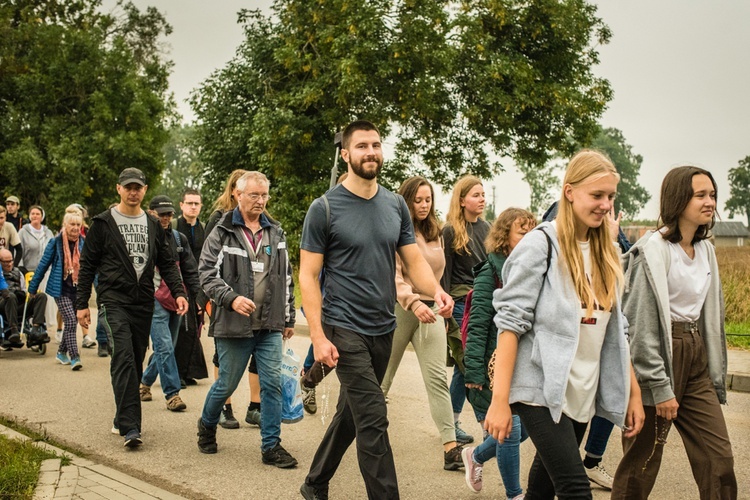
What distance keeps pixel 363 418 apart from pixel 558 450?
53.4 inches

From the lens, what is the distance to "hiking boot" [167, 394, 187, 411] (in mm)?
8438

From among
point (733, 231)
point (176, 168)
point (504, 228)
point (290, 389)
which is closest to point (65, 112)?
point (290, 389)

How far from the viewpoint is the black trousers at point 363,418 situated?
449 centimetres

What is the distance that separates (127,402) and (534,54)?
2755cm

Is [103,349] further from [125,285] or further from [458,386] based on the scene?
[458,386]

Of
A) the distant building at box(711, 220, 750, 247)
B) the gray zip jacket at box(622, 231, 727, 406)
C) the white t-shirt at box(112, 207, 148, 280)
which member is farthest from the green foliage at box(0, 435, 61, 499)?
the distant building at box(711, 220, 750, 247)

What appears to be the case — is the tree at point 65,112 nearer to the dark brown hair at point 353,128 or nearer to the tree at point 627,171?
the dark brown hair at point 353,128

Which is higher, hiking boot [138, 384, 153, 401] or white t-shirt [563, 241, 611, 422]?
white t-shirt [563, 241, 611, 422]

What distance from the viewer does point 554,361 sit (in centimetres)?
350

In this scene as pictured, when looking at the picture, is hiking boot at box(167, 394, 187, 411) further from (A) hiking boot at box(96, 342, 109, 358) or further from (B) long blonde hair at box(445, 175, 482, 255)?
(A) hiking boot at box(96, 342, 109, 358)

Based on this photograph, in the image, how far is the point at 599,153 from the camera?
12.6 ft

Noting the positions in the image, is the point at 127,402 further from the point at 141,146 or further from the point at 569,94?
the point at 141,146

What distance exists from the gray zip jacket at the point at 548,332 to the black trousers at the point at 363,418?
3.75 ft

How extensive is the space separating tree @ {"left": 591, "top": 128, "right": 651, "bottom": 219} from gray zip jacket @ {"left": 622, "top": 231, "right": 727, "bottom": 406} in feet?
412
